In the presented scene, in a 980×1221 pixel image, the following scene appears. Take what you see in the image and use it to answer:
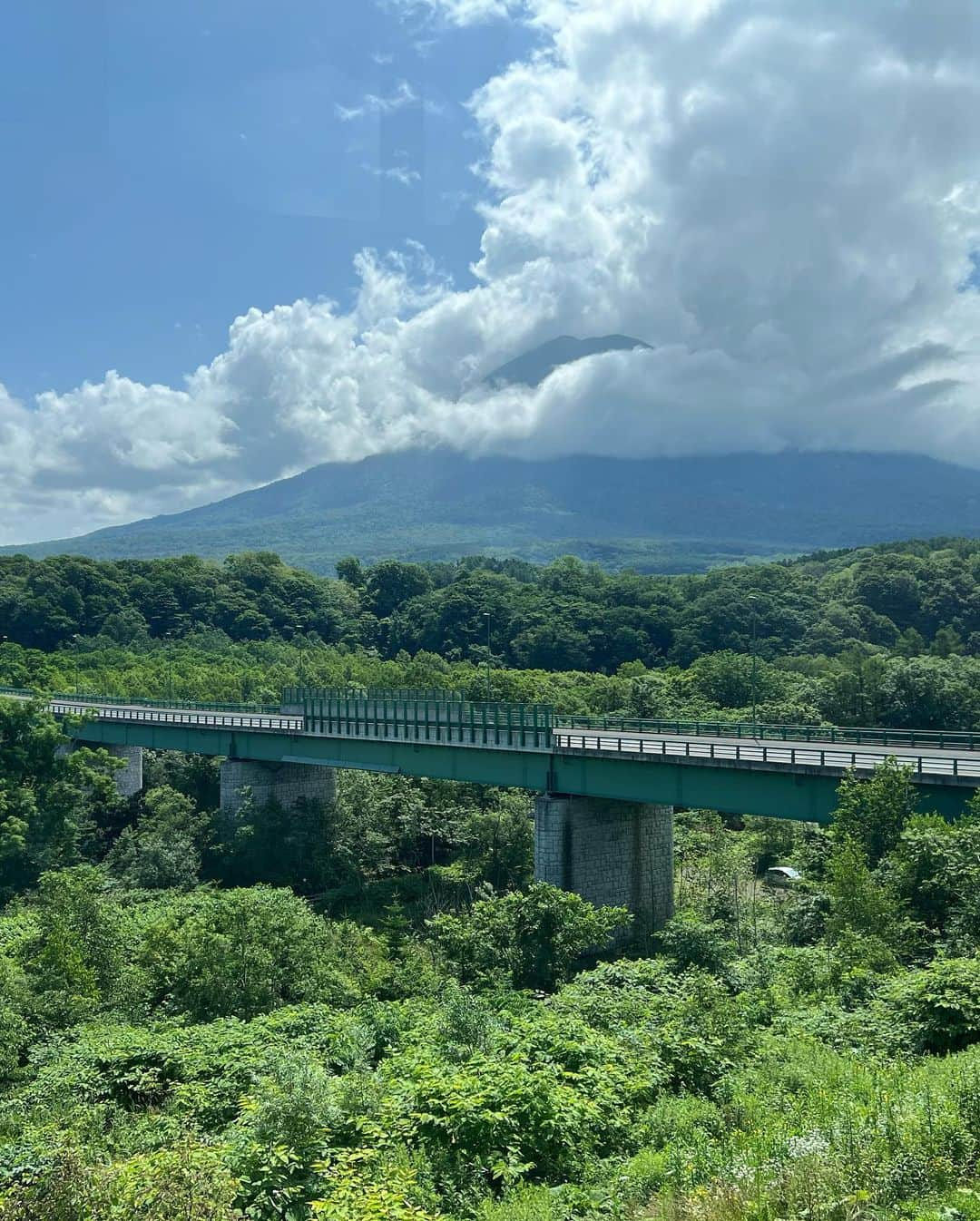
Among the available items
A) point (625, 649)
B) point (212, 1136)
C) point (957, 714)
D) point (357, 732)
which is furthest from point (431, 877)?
point (625, 649)

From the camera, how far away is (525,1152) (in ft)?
49.3

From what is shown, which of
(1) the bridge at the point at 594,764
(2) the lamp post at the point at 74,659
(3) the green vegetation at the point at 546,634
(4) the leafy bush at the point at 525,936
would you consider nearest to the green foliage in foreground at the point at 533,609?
(3) the green vegetation at the point at 546,634

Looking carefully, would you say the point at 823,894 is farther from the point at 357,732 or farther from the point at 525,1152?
the point at 357,732

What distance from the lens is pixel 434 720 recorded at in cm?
5253

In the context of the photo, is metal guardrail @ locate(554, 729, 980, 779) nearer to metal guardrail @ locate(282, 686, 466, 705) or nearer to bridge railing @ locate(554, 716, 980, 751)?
bridge railing @ locate(554, 716, 980, 751)

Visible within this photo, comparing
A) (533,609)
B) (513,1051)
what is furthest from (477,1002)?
(533,609)

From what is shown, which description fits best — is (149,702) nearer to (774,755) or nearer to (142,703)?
(142,703)

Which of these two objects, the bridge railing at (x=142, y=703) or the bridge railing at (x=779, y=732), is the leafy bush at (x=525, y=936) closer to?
the bridge railing at (x=779, y=732)

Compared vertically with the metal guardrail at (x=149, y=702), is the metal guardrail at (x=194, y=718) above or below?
below

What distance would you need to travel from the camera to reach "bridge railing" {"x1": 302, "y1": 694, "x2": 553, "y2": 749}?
46875 mm

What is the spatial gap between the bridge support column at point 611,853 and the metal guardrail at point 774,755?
2800mm

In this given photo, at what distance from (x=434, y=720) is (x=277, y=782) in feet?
54.3

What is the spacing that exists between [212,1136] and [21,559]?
477 ft

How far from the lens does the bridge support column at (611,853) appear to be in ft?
146
